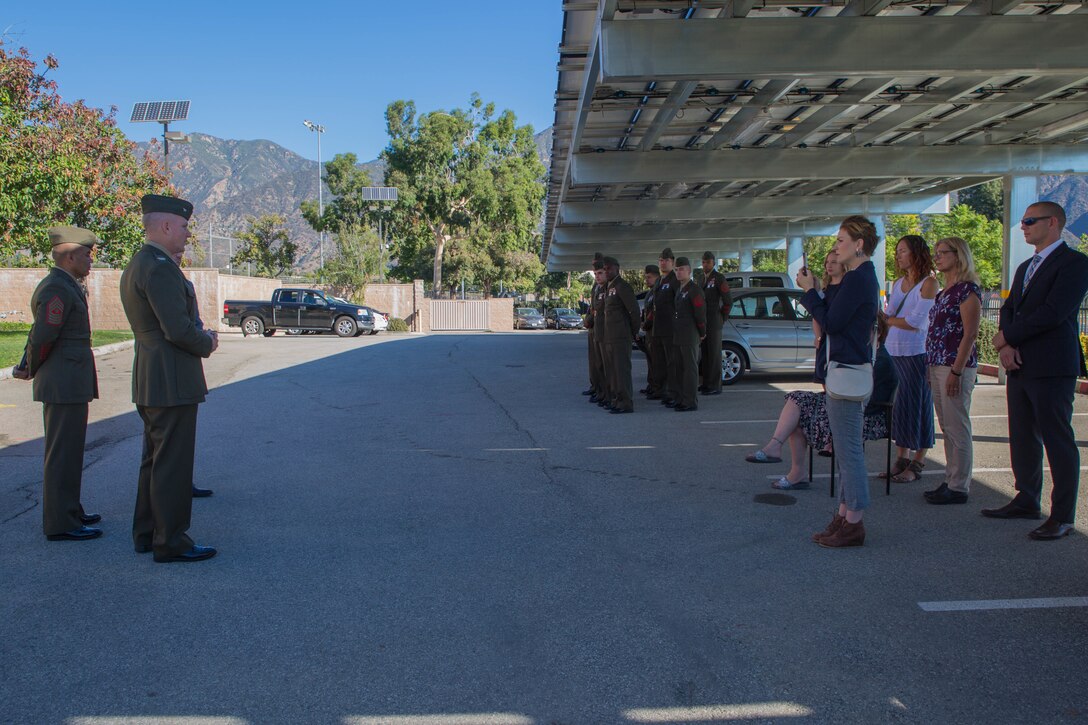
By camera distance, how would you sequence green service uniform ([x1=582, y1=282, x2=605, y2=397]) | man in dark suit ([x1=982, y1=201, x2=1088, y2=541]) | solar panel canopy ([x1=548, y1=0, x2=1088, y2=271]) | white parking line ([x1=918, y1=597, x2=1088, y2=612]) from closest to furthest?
white parking line ([x1=918, y1=597, x2=1088, y2=612]), man in dark suit ([x1=982, y1=201, x2=1088, y2=541]), solar panel canopy ([x1=548, y1=0, x2=1088, y2=271]), green service uniform ([x1=582, y1=282, x2=605, y2=397])

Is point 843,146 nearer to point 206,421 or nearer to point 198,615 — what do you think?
point 206,421

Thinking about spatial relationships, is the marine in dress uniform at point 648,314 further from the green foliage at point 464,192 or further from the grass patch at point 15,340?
the green foliage at point 464,192

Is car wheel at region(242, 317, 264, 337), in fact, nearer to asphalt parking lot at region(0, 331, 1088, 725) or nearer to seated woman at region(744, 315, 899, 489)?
asphalt parking lot at region(0, 331, 1088, 725)

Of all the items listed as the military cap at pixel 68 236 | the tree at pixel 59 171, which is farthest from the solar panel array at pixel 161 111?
the military cap at pixel 68 236

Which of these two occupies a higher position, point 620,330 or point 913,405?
point 620,330

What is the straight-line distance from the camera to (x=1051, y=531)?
18.0ft

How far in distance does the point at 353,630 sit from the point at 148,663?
34.6 inches

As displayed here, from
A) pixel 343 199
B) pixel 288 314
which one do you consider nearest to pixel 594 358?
pixel 288 314

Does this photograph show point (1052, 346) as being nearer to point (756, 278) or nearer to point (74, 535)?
point (74, 535)

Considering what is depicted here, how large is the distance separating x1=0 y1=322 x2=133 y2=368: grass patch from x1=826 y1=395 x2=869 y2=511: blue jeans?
14874 mm

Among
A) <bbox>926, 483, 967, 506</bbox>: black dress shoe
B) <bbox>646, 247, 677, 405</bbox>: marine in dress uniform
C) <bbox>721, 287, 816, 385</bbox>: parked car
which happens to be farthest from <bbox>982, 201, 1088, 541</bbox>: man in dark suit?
<bbox>721, 287, 816, 385</bbox>: parked car

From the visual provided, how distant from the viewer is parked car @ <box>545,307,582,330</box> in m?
52.3

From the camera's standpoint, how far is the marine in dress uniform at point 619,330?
35.8ft

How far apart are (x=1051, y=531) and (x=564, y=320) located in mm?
47669
